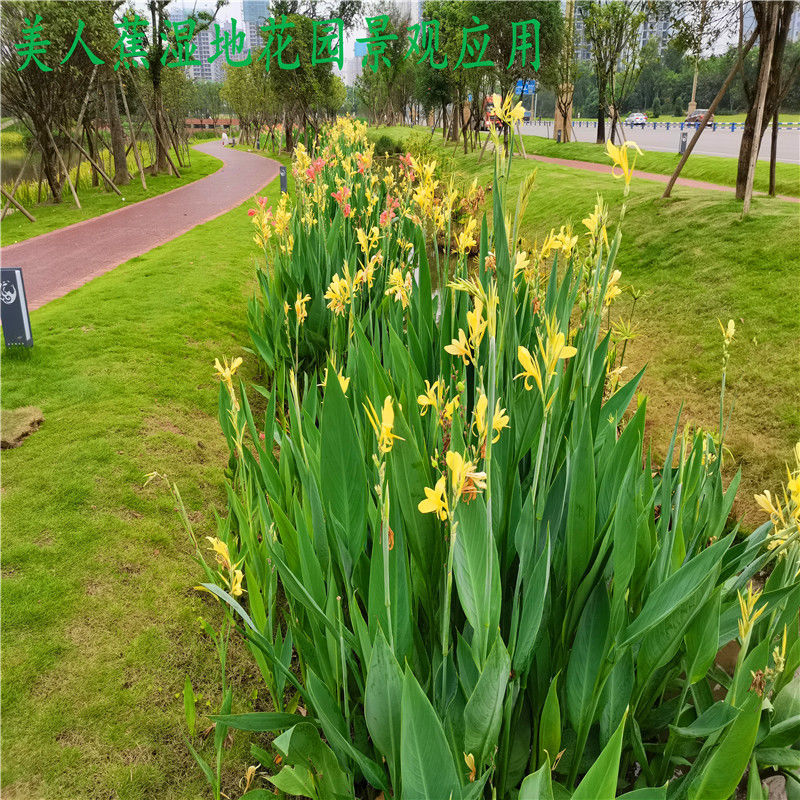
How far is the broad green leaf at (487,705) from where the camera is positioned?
0.92 meters

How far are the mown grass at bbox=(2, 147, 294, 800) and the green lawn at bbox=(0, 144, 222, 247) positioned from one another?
7.10 meters

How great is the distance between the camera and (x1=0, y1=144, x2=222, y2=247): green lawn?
10359mm

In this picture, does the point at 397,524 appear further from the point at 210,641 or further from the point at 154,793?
the point at 210,641

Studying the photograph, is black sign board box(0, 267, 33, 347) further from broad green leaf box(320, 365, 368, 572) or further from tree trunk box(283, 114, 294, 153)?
tree trunk box(283, 114, 294, 153)

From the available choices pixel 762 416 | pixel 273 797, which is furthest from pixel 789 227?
pixel 273 797

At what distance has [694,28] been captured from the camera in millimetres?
7945

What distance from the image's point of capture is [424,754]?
908mm

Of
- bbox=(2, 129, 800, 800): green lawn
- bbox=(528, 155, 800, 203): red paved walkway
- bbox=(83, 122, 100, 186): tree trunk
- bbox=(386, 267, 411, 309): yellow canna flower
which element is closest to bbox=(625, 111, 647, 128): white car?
bbox=(528, 155, 800, 203): red paved walkway

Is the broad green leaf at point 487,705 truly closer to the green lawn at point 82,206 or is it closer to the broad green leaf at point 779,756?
the broad green leaf at point 779,756

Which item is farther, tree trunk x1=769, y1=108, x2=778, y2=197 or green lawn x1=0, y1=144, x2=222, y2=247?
green lawn x1=0, y1=144, x2=222, y2=247

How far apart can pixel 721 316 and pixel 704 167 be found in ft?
27.3

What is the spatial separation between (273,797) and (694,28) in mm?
9600

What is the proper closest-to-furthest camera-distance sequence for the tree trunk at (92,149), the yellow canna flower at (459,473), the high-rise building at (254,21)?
1. the yellow canna flower at (459,473)
2. the tree trunk at (92,149)
3. the high-rise building at (254,21)

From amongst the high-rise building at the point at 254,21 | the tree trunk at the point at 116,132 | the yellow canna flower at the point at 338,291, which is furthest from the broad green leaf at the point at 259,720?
the high-rise building at the point at 254,21
